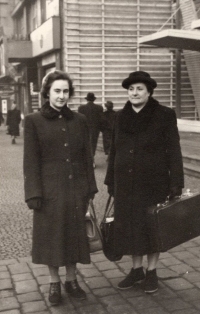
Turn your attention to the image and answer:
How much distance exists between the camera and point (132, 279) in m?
4.19

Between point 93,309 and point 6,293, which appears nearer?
point 93,309

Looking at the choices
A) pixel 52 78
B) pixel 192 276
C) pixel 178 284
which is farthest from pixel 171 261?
pixel 52 78

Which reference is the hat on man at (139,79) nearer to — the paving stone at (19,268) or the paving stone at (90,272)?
the paving stone at (90,272)

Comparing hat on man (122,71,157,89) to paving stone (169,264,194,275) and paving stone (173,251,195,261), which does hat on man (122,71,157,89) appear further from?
paving stone (173,251,195,261)

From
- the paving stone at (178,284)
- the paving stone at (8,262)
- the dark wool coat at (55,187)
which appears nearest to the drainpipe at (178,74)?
the paving stone at (8,262)

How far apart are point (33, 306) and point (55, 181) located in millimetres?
953

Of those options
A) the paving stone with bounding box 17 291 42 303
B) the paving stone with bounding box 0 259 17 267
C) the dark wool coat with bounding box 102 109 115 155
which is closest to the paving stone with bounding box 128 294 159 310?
the paving stone with bounding box 17 291 42 303

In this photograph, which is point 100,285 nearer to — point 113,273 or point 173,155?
point 113,273

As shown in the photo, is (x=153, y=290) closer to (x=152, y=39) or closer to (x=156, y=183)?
(x=156, y=183)

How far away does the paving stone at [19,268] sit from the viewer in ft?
15.1

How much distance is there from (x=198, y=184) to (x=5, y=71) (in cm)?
2073

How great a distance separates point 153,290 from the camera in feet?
13.3

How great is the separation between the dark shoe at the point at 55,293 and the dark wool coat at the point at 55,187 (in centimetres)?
22

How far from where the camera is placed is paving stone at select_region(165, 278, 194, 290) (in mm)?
4152
